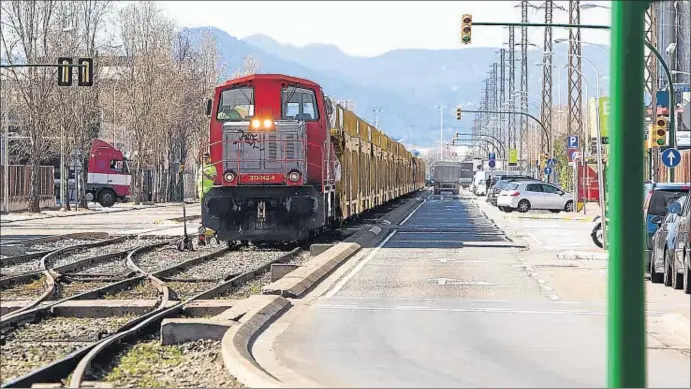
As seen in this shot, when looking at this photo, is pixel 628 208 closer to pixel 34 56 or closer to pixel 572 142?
pixel 572 142

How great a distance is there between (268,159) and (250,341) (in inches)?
601

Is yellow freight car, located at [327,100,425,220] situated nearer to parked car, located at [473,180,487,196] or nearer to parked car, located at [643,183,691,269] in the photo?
parked car, located at [643,183,691,269]

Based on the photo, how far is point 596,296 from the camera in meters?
17.6

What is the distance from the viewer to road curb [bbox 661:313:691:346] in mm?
12388

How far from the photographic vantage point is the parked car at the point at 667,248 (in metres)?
18.6

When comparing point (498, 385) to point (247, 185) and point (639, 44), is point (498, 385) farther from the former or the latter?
point (247, 185)

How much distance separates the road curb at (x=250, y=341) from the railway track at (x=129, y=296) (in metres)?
1.33

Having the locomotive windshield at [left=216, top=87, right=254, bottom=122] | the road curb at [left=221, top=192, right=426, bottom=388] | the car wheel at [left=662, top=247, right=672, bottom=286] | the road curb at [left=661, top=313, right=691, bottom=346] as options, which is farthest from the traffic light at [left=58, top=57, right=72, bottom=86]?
the road curb at [left=661, top=313, right=691, bottom=346]

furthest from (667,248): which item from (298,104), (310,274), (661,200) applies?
(298,104)

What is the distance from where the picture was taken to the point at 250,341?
40.5 feet

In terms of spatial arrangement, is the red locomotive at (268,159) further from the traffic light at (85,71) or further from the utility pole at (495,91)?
the utility pole at (495,91)

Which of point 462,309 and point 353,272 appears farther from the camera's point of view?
point 353,272

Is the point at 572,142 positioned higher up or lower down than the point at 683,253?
higher up

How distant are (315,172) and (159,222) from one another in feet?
65.1
